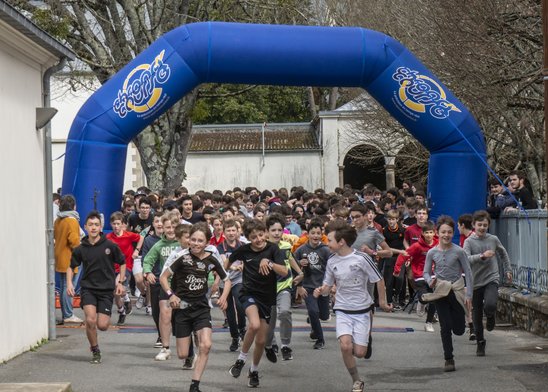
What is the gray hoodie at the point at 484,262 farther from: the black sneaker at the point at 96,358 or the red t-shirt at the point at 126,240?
the red t-shirt at the point at 126,240

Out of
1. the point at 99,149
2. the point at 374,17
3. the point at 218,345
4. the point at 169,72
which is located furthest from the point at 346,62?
the point at 374,17

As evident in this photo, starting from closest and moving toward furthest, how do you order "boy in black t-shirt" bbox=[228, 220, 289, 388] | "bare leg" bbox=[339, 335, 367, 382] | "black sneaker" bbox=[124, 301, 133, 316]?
"bare leg" bbox=[339, 335, 367, 382]
"boy in black t-shirt" bbox=[228, 220, 289, 388]
"black sneaker" bbox=[124, 301, 133, 316]

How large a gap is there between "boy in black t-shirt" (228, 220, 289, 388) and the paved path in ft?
1.57

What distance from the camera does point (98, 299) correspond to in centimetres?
1309

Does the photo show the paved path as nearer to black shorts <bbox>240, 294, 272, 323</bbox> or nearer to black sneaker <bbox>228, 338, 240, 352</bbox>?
black sneaker <bbox>228, 338, 240, 352</bbox>

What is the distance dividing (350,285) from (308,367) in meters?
2.01

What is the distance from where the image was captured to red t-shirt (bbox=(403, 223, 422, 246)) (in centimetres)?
1850

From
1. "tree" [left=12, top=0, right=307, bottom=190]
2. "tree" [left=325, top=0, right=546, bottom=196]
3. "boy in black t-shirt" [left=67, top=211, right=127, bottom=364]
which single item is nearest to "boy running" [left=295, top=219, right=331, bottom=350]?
"boy in black t-shirt" [left=67, top=211, right=127, bottom=364]

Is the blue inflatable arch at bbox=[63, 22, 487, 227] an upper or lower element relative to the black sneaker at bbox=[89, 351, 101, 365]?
upper

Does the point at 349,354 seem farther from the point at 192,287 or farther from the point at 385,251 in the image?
the point at 385,251

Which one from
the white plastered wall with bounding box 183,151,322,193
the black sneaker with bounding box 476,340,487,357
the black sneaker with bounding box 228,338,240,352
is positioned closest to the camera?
the black sneaker with bounding box 476,340,487,357

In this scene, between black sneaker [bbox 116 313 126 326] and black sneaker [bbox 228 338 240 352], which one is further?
black sneaker [bbox 116 313 126 326]

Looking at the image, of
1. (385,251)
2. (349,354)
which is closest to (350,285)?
(349,354)

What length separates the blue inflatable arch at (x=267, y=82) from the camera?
18625 millimetres
